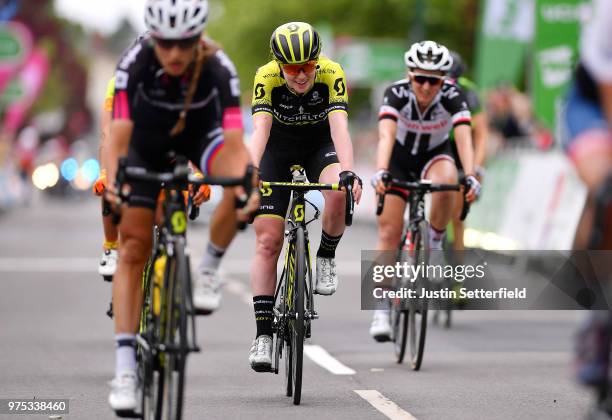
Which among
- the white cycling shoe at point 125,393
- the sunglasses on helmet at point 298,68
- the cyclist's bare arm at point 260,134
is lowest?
the white cycling shoe at point 125,393

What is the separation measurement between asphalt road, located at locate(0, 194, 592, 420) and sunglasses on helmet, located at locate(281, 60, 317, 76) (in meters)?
1.99

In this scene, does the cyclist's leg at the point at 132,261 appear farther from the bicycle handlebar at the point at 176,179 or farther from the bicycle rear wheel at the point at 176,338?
the bicycle rear wheel at the point at 176,338

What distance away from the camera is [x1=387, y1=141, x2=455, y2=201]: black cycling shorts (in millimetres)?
11930

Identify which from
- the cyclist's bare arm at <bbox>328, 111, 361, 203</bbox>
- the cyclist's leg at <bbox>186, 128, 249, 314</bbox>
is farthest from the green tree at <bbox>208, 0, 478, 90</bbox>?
the cyclist's leg at <bbox>186, 128, 249, 314</bbox>

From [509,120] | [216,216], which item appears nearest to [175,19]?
[216,216]

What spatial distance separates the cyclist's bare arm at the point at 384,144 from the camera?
1116 cm

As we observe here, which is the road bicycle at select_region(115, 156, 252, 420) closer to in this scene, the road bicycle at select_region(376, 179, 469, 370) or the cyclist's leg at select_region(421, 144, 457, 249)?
the road bicycle at select_region(376, 179, 469, 370)

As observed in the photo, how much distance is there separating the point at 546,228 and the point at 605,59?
11.6 m

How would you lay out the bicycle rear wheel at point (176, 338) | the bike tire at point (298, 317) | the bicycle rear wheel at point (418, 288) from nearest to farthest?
the bicycle rear wheel at point (176, 338) < the bike tire at point (298, 317) < the bicycle rear wheel at point (418, 288)

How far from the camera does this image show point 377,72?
4550cm

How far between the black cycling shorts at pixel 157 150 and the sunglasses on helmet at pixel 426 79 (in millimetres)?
3772

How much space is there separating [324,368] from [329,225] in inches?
53.5

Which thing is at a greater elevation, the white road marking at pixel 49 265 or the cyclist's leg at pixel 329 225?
the cyclist's leg at pixel 329 225

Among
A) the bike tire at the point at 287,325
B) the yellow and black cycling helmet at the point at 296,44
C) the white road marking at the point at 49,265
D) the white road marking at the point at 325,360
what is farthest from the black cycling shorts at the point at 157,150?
the white road marking at the point at 49,265
